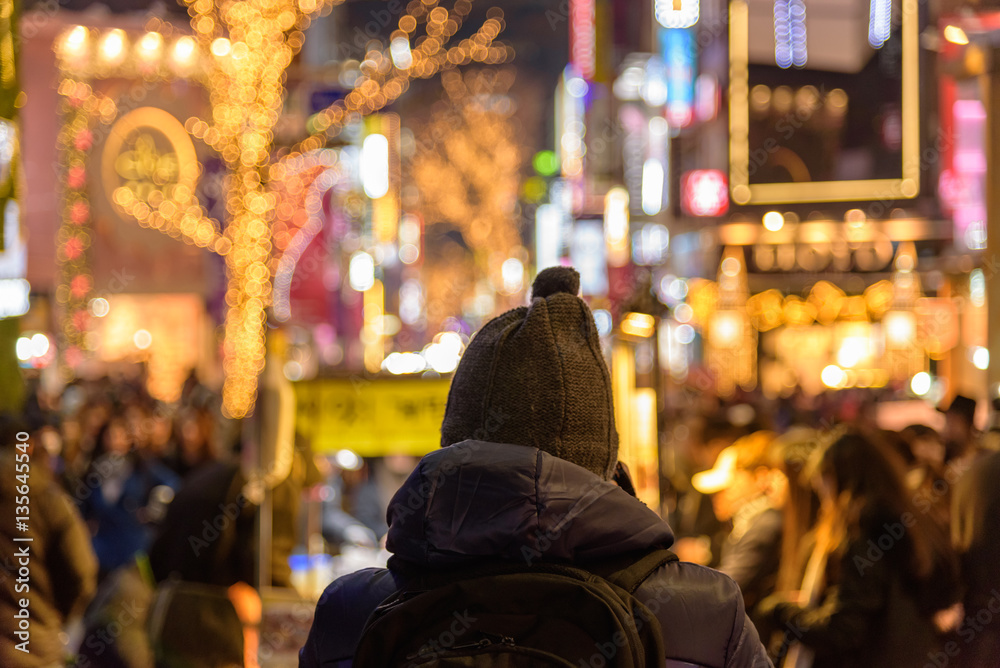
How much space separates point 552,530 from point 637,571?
0.61ft

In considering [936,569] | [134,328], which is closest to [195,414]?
[936,569]

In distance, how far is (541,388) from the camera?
6.73ft

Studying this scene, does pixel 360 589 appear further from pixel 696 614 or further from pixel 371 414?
pixel 371 414

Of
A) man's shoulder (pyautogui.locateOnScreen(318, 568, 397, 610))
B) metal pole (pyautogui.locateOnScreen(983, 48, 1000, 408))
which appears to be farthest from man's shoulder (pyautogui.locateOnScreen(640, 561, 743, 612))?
metal pole (pyautogui.locateOnScreen(983, 48, 1000, 408))

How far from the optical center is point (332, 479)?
8484 millimetres

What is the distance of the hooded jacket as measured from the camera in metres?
1.85

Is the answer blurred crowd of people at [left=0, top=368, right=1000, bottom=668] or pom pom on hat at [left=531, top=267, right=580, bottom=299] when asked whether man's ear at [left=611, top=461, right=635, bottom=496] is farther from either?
blurred crowd of people at [left=0, top=368, right=1000, bottom=668]

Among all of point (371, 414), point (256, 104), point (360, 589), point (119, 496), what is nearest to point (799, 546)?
point (371, 414)

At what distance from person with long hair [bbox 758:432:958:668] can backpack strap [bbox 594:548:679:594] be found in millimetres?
2194

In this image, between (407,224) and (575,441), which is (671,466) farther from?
(407,224)

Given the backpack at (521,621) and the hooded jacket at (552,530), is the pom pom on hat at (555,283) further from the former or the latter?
the backpack at (521,621)

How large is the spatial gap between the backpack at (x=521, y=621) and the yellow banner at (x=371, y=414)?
3757 mm

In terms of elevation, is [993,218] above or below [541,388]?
above

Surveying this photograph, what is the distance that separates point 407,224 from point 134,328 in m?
19.4
